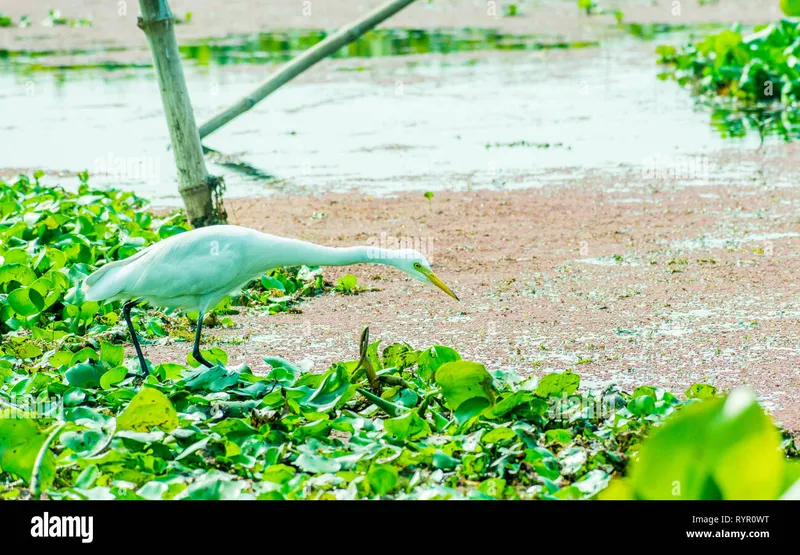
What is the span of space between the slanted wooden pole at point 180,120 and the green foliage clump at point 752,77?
687 centimetres

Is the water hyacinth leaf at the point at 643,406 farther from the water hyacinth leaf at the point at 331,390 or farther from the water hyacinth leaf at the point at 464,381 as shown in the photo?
the water hyacinth leaf at the point at 331,390

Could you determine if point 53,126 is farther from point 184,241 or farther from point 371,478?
point 371,478

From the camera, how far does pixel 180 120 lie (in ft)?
23.0

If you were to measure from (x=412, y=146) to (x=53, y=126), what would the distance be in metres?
4.52

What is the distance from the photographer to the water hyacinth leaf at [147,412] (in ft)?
12.2

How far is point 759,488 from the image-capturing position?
1.06m

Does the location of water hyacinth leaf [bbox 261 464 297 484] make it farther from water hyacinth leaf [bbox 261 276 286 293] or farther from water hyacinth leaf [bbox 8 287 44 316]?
water hyacinth leaf [bbox 261 276 286 293]

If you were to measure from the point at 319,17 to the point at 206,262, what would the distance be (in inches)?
764

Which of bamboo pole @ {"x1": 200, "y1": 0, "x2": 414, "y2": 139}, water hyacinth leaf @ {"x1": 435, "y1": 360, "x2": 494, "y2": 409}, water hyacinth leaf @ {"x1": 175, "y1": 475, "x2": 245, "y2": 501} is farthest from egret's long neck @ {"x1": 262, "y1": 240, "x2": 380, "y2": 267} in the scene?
bamboo pole @ {"x1": 200, "y1": 0, "x2": 414, "y2": 139}

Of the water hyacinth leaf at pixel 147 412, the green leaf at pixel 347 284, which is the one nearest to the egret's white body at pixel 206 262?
the water hyacinth leaf at pixel 147 412

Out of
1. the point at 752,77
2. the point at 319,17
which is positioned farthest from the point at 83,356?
the point at 319,17

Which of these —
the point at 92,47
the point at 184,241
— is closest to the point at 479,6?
the point at 92,47

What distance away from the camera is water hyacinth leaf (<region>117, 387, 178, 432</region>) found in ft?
12.2

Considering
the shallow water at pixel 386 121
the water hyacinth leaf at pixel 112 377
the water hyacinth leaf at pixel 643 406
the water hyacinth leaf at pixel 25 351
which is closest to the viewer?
the water hyacinth leaf at pixel 643 406
